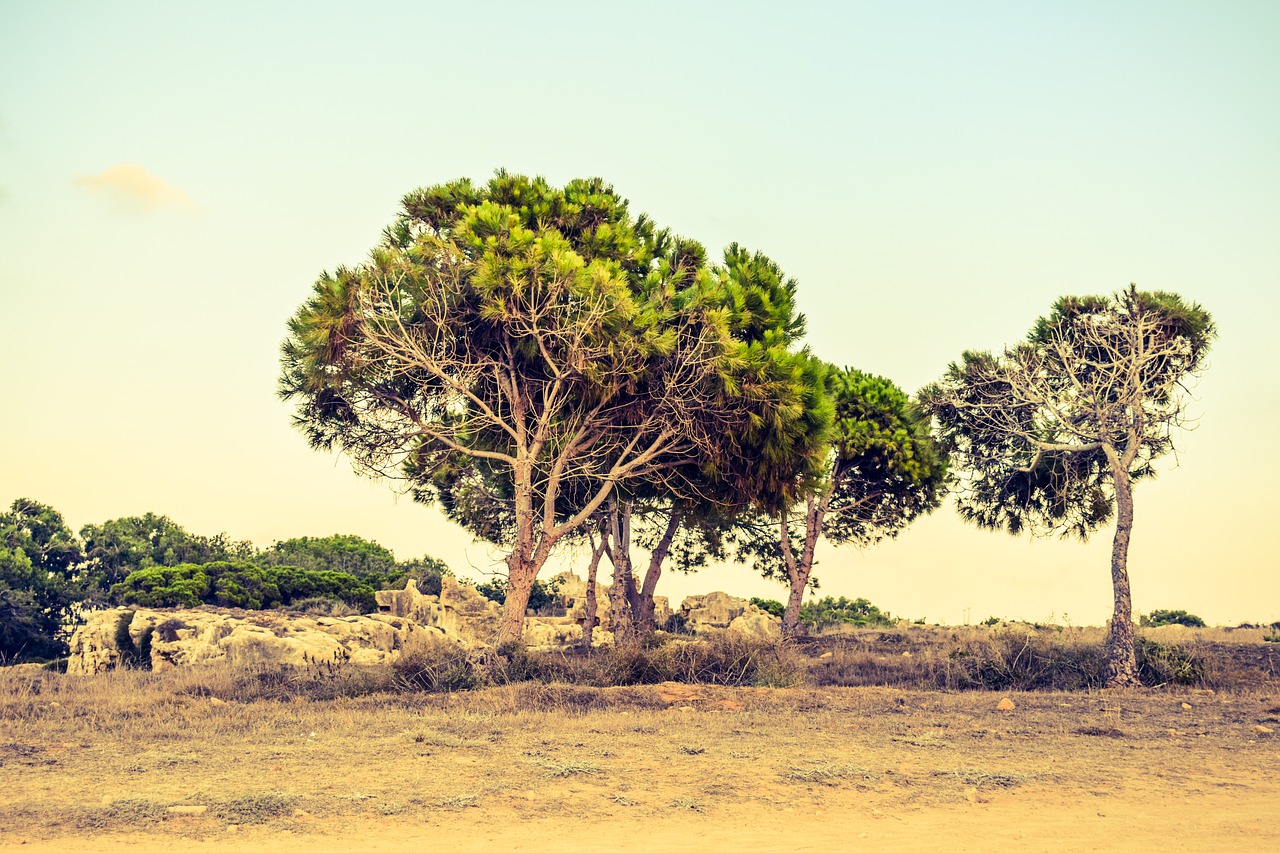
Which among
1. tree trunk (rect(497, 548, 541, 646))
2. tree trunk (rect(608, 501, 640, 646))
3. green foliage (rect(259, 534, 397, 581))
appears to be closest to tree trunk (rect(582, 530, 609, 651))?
tree trunk (rect(608, 501, 640, 646))

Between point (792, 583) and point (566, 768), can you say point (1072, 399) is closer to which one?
point (792, 583)

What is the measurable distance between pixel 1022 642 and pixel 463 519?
15.1 metres

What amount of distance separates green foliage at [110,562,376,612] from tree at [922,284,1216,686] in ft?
59.4

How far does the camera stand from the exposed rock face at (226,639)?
1917 centimetres

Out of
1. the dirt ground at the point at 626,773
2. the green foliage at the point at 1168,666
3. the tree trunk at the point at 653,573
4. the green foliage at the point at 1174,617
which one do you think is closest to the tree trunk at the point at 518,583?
the dirt ground at the point at 626,773

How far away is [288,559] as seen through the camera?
4738 cm

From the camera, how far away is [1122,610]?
1952 cm

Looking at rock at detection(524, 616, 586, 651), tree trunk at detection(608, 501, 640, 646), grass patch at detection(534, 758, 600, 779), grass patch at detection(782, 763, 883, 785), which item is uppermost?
tree trunk at detection(608, 501, 640, 646)

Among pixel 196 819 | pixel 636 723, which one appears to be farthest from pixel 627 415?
pixel 196 819

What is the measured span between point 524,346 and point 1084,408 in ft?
36.6

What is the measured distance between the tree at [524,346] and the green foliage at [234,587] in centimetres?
731

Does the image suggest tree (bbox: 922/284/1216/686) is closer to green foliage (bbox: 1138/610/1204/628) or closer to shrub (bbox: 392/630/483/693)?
shrub (bbox: 392/630/483/693)

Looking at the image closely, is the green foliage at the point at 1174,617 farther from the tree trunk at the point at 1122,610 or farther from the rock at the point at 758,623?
the tree trunk at the point at 1122,610

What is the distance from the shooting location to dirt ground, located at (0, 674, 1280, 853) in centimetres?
747
